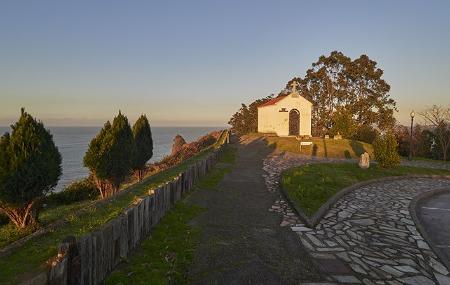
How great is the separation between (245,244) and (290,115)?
117 ft

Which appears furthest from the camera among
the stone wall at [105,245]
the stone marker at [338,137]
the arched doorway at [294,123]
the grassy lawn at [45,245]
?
the arched doorway at [294,123]

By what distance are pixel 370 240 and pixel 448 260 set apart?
1.65 meters

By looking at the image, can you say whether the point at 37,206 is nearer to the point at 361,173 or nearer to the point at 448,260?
the point at 448,260

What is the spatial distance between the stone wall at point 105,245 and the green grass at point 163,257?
0.18m

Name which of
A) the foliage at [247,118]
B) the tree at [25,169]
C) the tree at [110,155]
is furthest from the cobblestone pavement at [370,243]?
the foliage at [247,118]

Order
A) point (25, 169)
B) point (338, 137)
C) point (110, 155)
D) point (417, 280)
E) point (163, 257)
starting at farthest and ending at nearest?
point (338, 137), point (110, 155), point (25, 169), point (163, 257), point (417, 280)

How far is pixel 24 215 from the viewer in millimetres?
9266

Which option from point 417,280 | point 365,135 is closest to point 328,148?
point 365,135

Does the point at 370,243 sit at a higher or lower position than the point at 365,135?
lower

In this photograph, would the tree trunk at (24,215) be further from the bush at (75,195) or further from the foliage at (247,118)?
the foliage at (247,118)

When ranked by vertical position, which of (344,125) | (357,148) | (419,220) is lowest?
(419,220)

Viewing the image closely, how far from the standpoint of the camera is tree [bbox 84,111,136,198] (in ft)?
45.1

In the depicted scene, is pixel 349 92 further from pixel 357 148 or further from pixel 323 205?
pixel 323 205

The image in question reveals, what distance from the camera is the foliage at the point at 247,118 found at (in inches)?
3041
